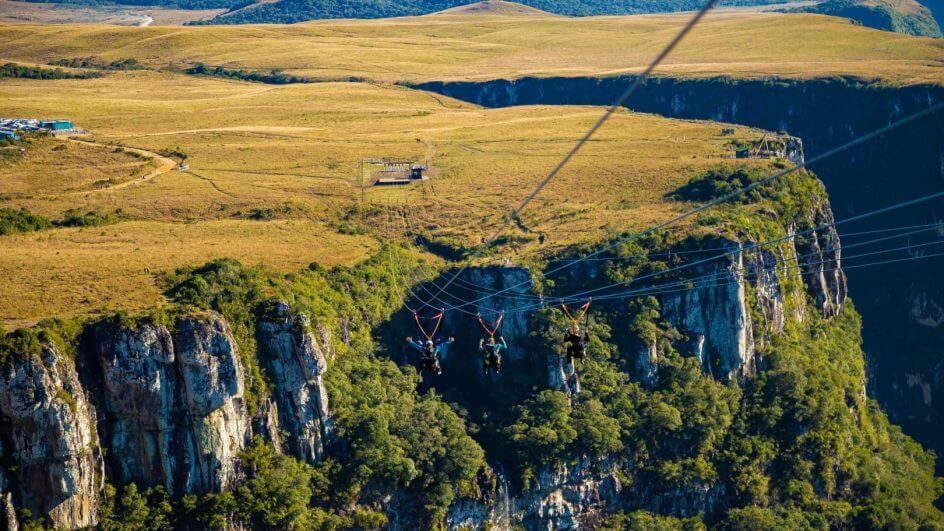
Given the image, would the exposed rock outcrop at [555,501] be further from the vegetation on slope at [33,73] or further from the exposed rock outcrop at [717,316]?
the vegetation on slope at [33,73]

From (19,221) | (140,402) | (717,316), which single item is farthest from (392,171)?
(140,402)

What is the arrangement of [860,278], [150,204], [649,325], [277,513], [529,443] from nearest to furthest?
[277,513], [529,443], [649,325], [150,204], [860,278]

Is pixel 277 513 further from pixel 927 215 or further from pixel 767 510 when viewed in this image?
pixel 927 215

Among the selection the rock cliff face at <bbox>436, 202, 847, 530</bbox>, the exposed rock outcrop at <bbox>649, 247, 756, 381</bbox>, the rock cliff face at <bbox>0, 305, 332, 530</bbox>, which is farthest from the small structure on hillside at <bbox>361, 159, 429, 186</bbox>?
the rock cliff face at <bbox>0, 305, 332, 530</bbox>

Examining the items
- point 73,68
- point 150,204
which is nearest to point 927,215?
point 150,204

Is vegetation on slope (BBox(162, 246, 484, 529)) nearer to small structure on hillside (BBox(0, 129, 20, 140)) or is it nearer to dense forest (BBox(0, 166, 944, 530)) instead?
dense forest (BBox(0, 166, 944, 530))

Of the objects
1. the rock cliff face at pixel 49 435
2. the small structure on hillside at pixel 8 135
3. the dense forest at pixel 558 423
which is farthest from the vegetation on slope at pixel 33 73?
the rock cliff face at pixel 49 435

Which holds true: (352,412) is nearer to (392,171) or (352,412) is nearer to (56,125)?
(392,171)
